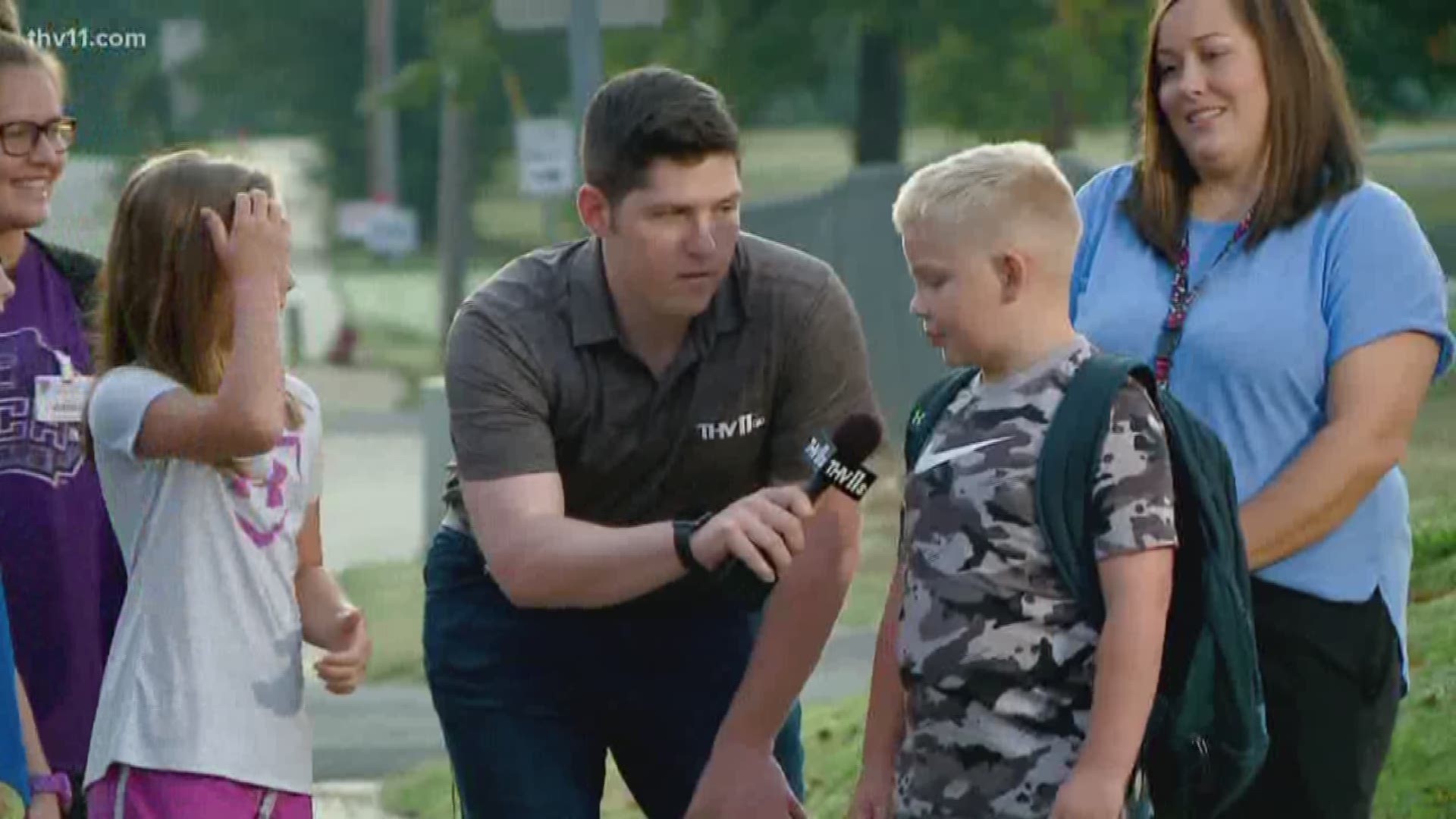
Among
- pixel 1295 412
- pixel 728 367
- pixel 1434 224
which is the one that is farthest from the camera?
pixel 1434 224

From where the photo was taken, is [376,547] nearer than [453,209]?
Yes

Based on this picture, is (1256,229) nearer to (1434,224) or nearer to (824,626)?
(824,626)

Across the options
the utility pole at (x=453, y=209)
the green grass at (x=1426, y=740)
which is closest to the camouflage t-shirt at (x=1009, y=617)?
the green grass at (x=1426, y=740)

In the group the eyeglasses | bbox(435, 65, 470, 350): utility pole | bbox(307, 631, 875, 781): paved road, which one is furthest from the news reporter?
bbox(435, 65, 470, 350): utility pole

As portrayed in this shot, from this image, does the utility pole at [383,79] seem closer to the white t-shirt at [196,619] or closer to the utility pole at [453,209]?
the utility pole at [453,209]

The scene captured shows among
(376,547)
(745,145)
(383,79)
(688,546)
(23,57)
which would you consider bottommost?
(383,79)

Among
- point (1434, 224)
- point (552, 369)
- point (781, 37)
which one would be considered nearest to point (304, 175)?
point (781, 37)

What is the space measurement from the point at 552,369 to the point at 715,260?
36 cm

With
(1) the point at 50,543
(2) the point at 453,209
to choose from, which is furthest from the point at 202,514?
(2) the point at 453,209

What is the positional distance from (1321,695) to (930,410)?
731 mm

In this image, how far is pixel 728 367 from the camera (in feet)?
14.8

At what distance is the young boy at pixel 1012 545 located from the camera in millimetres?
3771

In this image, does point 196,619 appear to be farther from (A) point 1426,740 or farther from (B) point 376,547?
(B) point 376,547

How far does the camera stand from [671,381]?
14.9 feet
